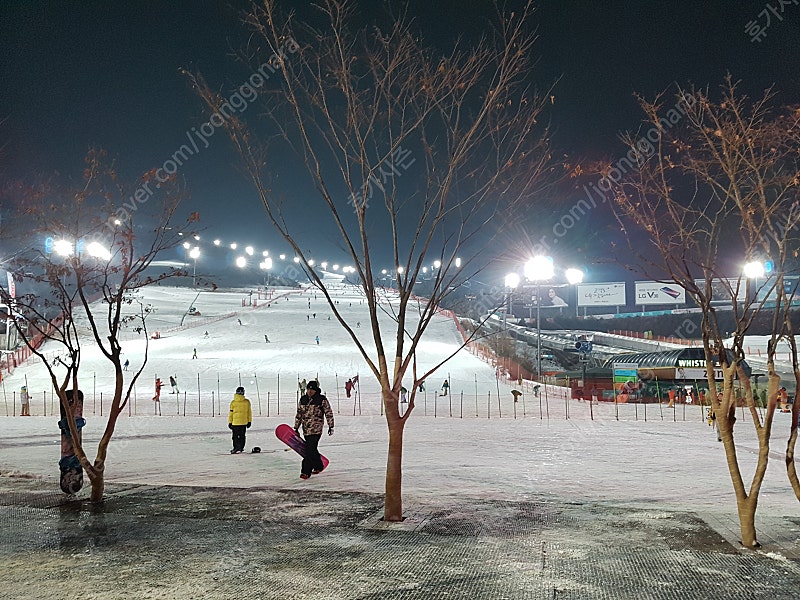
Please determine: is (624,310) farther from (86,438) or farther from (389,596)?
(389,596)

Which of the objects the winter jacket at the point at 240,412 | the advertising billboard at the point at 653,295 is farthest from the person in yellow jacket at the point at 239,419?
the advertising billboard at the point at 653,295

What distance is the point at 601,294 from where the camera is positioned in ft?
226

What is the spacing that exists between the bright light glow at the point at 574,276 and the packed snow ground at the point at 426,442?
3543 cm

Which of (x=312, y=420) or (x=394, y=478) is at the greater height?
(x=312, y=420)

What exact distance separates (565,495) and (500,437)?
25.6 ft

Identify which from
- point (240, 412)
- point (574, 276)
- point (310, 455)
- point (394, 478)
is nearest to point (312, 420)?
point (310, 455)

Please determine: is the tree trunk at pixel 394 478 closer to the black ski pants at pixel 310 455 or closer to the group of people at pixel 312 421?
the group of people at pixel 312 421

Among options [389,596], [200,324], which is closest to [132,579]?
[389,596]

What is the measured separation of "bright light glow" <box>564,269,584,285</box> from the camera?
71.1 meters

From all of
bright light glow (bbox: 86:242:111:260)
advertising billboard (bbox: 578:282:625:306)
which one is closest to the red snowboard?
bright light glow (bbox: 86:242:111:260)

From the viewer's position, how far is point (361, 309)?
74.2 m

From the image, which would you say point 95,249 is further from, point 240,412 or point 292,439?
point 240,412

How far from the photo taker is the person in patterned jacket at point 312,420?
407 inches

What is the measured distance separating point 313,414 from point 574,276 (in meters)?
64.0
